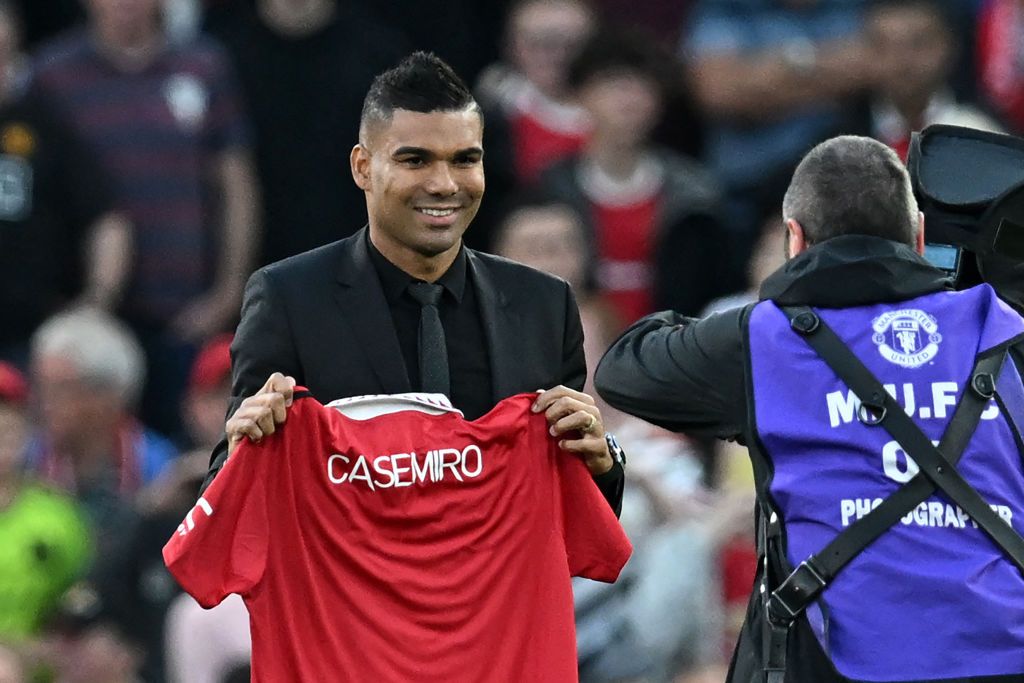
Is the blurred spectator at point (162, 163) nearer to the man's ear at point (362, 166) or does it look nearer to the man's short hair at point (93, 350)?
the man's short hair at point (93, 350)

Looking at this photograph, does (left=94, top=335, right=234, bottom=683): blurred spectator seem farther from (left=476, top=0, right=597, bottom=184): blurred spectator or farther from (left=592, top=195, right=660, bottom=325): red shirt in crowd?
(left=476, top=0, right=597, bottom=184): blurred spectator

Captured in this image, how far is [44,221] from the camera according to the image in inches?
354

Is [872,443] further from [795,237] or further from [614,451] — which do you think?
[614,451]

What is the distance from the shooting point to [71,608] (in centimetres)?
774

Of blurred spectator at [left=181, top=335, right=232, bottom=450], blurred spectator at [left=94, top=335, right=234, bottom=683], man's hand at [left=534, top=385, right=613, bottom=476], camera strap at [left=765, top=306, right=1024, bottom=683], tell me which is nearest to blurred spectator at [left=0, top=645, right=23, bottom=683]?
blurred spectator at [left=94, top=335, right=234, bottom=683]

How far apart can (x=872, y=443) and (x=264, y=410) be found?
1337mm

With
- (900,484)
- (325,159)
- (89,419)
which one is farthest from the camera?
(325,159)

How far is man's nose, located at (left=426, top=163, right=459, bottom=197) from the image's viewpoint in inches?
197

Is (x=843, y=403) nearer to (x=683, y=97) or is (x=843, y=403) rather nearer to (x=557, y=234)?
(x=557, y=234)

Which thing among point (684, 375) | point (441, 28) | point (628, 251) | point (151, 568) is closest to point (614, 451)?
point (684, 375)

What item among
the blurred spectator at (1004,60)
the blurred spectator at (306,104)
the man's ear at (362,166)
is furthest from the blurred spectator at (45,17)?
the man's ear at (362,166)

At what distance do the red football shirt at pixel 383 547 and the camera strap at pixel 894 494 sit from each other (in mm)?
621

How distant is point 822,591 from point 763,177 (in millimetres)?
4852

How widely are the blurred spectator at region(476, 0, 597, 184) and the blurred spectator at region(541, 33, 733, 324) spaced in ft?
0.66
